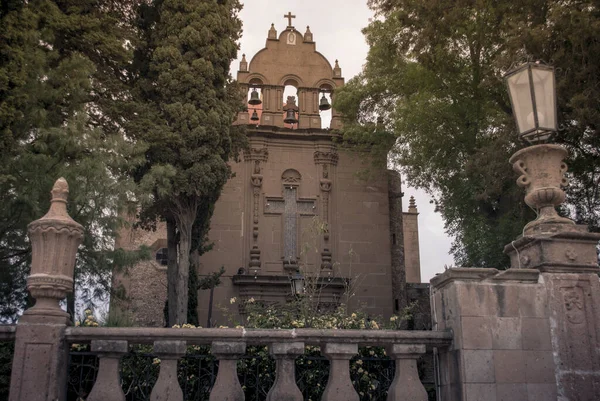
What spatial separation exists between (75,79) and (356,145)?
458 inches

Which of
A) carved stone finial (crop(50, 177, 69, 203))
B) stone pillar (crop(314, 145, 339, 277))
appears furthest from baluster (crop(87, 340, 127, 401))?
stone pillar (crop(314, 145, 339, 277))

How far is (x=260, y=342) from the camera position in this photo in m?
5.14

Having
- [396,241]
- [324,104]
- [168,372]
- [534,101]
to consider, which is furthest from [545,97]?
[396,241]

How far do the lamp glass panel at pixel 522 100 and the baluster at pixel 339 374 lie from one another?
2.70 meters

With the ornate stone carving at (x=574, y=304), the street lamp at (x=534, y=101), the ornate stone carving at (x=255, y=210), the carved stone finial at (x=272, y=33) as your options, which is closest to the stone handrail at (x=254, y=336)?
the ornate stone carving at (x=574, y=304)

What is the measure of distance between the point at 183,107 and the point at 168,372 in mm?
10269

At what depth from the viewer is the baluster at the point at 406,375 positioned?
16.4 ft

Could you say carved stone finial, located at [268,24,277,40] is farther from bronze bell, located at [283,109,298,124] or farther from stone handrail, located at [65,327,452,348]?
stone handrail, located at [65,327,452,348]

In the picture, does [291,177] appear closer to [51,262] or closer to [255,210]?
[255,210]

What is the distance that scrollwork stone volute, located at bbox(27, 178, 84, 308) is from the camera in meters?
5.02

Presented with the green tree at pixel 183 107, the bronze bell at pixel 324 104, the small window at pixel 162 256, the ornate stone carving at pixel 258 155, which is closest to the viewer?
the green tree at pixel 183 107

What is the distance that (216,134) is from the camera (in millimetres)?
14766

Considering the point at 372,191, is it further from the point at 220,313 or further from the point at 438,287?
the point at 438,287

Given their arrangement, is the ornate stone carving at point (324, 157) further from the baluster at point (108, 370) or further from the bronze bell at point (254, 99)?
the baluster at point (108, 370)
